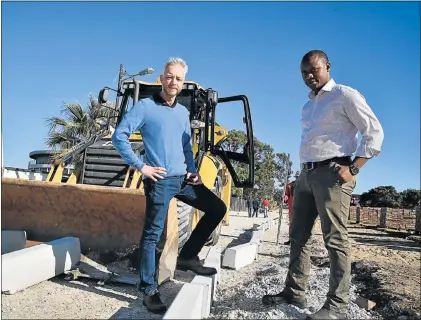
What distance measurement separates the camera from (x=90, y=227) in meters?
5.16

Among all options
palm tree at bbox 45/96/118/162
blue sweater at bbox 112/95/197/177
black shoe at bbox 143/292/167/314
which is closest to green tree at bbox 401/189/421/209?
palm tree at bbox 45/96/118/162

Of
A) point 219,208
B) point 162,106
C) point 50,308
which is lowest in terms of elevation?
point 50,308

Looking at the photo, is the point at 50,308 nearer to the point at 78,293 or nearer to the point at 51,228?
the point at 78,293

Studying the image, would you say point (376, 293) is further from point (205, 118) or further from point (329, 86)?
point (205, 118)

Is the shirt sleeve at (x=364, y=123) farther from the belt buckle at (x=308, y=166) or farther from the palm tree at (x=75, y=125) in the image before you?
the palm tree at (x=75, y=125)

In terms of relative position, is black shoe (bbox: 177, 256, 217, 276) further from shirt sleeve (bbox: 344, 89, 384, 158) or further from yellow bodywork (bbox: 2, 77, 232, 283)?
shirt sleeve (bbox: 344, 89, 384, 158)

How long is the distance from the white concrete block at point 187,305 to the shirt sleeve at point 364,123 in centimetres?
148

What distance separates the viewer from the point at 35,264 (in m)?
3.82

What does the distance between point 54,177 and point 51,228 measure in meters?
0.88

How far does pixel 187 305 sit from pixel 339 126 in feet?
5.50

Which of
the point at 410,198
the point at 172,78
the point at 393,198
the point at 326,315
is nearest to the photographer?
the point at 326,315

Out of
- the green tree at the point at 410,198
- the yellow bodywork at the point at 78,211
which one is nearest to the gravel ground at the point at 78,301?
the yellow bodywork at the point at 78,211

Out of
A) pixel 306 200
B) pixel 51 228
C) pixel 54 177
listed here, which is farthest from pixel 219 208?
pixel 54 177

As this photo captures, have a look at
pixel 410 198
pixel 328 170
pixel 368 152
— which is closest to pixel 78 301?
pixel 328 170
